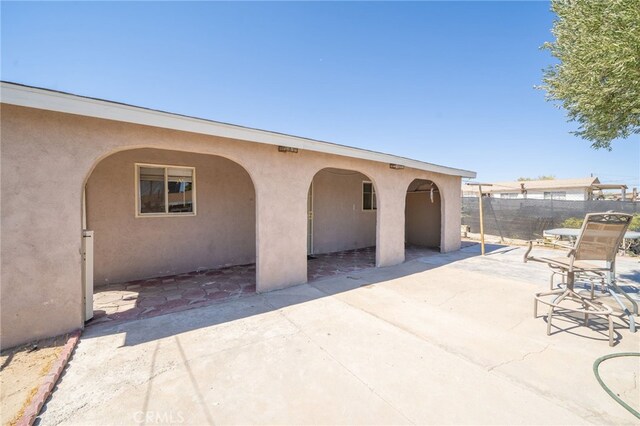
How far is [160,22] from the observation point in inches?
226

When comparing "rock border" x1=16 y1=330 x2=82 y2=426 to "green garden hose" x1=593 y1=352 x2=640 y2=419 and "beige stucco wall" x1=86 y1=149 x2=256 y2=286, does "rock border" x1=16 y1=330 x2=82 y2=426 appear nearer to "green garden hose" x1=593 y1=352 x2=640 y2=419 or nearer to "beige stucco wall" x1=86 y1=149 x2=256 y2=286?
"beige stucco wall" x1=86 y1=149 x2=256 y2=286

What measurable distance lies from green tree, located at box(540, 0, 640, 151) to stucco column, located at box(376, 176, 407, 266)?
406 centimetres

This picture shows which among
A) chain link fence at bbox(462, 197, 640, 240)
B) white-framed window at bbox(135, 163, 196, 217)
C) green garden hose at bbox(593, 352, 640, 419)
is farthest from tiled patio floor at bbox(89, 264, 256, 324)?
chain link fence at bbox(462, 197, 640, 240)

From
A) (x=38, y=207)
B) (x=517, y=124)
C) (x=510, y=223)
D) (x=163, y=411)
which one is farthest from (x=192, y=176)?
(x=517, y=124)

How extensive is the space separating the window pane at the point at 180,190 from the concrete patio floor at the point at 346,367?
3.13 meters

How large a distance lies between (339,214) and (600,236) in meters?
6.81

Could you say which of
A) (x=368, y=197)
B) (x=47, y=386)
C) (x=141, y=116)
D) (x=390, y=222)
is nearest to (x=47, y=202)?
(x=141, y=116)

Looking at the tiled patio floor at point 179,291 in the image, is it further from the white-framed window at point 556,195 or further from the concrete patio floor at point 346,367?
the white-framed window at point 556,195

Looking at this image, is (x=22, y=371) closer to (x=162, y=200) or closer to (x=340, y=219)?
(x=162, y=200)

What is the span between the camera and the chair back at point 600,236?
131 inches

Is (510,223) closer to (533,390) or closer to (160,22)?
(533,390)

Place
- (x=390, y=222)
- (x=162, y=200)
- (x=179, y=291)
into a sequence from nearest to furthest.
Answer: (x=179, y=291)
(x=162, y=200)
(x=390, y=222)

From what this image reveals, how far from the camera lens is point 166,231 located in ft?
20.3

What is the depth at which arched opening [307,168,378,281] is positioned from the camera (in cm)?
873
